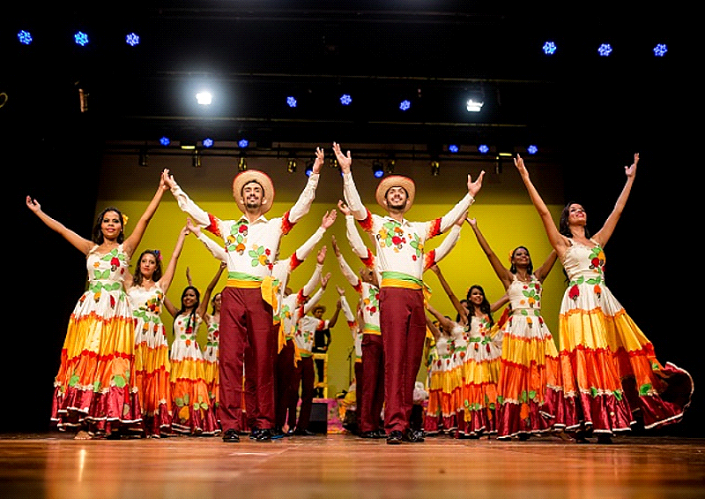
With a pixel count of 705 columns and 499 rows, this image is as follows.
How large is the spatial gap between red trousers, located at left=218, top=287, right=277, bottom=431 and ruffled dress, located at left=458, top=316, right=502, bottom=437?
3516 millimetres

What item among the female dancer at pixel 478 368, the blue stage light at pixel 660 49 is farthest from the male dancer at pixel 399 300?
the blue stage light at pixel 660 49

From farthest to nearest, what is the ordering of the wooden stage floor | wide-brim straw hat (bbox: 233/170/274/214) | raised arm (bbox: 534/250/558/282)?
raised arm (bbox: 534/250/558/282)
wide-brim straw hat (bbox: 233/170/274/214)
the wooden stage floor

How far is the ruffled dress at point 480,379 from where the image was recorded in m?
7.52

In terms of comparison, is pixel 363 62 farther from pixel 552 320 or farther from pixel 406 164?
pixel 552 320

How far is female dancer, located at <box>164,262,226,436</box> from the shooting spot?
7.84m

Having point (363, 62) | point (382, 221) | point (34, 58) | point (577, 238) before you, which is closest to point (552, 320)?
point (363, 62)

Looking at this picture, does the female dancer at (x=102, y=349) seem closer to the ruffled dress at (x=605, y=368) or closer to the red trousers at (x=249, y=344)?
the red trousers at (x=249, y=344)

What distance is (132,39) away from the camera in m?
8.08

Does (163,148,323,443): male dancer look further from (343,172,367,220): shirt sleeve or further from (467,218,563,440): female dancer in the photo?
(467,218,563,440): female dancer

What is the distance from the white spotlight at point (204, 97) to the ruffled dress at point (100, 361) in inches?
176

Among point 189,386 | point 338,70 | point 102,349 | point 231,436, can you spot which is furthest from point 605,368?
point 338,70

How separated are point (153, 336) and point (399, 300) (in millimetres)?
3330

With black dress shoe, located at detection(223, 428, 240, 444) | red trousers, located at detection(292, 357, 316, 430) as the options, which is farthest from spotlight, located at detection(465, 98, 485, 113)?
black dress shoe, located at detection(223, 428, 240, 444)

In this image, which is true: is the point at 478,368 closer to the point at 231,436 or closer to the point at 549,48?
the point at 549,48
